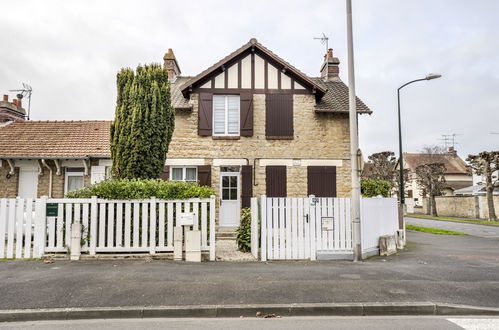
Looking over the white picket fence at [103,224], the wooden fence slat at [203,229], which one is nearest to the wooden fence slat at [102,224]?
the white picket fence at [103,224]

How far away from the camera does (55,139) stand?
1499 cm

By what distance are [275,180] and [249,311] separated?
899cm

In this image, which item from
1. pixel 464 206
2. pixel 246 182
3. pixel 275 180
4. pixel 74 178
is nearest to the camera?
pixel 246 182

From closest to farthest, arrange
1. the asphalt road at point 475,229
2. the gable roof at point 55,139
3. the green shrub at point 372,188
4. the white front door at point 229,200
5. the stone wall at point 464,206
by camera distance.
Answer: the green shrub at point 372,188, the white front door at point 229,200, the gable roof at point 55,139, the asphalt road at point 475,229, the stone wall at point 464,206

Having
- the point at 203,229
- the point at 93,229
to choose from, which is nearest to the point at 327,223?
the point at 203,229

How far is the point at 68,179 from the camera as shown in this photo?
14.4 m

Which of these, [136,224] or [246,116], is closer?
[136,224]

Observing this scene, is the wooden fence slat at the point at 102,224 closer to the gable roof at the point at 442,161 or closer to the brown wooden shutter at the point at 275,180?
the brown wooden shutter at the point at 275,180

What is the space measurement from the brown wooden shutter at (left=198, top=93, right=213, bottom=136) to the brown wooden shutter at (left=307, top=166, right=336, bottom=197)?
4281 mm

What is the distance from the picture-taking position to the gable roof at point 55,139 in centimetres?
1401

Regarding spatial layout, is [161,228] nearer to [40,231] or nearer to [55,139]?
[40,231]

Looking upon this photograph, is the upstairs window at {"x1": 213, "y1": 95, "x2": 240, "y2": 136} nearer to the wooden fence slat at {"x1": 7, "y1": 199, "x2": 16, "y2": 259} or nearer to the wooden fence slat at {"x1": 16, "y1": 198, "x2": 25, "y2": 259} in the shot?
the wooden fence slat at {"x1": 16, "y1": 198, "x2": 25, "y2": 259}

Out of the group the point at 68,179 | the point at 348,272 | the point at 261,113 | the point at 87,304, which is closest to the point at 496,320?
A: the point at 348,272

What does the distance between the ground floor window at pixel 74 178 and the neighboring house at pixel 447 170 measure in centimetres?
4268
